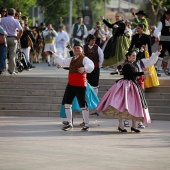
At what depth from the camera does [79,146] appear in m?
16.5

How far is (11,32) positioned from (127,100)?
23.6 feet

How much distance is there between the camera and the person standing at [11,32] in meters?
24.9

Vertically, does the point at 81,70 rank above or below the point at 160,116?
above

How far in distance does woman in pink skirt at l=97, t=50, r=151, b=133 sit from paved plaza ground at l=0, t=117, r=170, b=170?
0.39 metres

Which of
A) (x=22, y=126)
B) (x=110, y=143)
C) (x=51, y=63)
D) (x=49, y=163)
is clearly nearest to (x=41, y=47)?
(x=51, y=63)

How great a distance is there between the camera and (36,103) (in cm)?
2242

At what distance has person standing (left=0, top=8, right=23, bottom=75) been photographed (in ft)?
81.8

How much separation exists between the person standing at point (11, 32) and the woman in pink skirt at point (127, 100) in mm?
6752

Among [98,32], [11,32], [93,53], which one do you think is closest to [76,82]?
[93,53]

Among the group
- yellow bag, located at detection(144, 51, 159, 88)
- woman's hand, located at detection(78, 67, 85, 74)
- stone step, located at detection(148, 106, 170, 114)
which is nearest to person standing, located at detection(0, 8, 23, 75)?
yellow bag, located at detection(144, 51, 159, 88)

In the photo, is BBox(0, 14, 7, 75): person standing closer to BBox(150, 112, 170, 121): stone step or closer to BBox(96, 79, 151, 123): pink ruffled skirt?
BBox(150, 112, 170, 121): stone step

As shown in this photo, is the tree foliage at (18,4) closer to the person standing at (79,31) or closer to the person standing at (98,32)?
the person standing at (79,31)

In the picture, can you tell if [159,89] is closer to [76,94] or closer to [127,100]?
[76,94]

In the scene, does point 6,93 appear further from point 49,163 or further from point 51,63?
point 51,63
